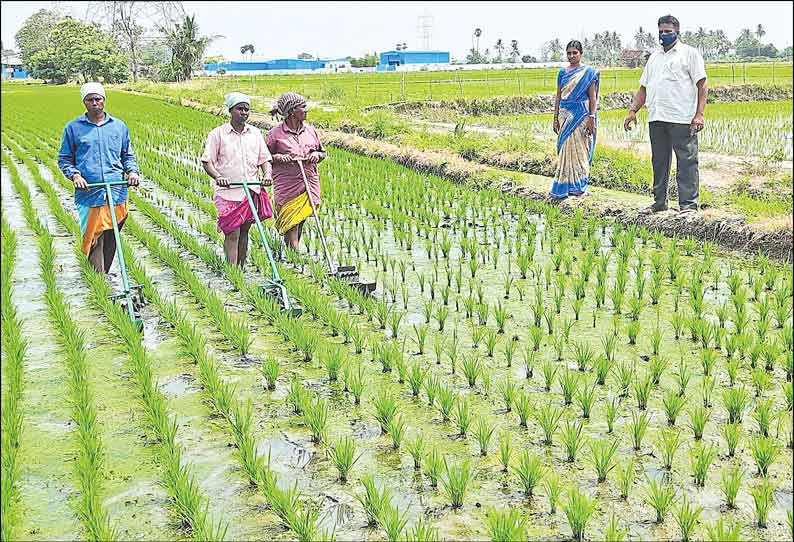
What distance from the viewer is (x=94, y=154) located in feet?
17.5

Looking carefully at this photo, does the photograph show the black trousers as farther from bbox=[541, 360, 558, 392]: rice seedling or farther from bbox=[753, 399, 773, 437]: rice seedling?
bbox=[753, 399, 773, 437]: rice seedling

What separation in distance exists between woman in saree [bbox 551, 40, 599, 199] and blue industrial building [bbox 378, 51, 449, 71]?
203 ft

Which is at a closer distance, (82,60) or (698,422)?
(698,422)

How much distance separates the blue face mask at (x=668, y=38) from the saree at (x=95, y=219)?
15.2 ft

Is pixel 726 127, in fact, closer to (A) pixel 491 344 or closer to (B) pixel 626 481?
(A) pixel 491 344

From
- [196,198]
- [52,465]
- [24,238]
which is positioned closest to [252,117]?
[196,198]

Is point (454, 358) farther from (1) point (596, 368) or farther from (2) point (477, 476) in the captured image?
(2) point (477, 476)

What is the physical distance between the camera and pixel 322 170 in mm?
11633

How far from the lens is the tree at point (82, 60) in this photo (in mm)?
48188

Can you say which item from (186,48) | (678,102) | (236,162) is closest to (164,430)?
(236,162)

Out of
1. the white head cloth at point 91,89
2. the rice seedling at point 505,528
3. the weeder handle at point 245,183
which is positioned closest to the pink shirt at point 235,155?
the weeder handle at point 245,183

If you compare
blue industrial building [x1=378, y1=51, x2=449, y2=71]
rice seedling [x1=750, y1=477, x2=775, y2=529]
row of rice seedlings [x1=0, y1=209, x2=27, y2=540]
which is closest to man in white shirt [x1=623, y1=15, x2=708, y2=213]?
rice seedling [x1=750, y1=477, x2=775, y2=529]

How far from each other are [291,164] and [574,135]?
127 inches

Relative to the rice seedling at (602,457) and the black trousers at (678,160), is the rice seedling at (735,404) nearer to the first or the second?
the rice seedling at (602,457)
